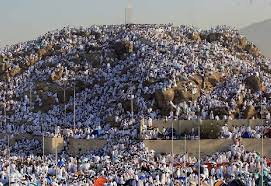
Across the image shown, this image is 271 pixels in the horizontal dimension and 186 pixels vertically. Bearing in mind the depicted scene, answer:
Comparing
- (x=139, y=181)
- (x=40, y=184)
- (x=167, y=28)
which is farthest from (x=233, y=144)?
(x=167, y=28)

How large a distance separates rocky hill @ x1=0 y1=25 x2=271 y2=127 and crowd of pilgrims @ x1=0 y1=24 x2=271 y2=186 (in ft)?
0.34

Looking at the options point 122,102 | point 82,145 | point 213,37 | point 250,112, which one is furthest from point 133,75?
point 213,37

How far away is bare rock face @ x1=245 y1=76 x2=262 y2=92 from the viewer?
178 feet

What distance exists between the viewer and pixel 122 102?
177 ft

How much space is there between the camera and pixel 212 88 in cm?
5516

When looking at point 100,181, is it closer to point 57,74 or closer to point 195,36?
point 57,74

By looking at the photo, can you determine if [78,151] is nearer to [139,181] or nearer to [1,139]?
[1,139]

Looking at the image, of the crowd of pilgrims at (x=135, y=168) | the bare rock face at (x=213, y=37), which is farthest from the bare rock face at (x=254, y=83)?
the bare rock face at (x=213, y=37)

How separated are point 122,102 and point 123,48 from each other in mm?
11809

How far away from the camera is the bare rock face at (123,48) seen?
6450 centimetres

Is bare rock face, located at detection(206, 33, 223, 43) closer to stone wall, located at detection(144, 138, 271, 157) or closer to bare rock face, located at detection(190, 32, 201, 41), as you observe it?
bare rock face, located at detection(190, 32, 201, 41)

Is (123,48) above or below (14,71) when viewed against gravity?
above

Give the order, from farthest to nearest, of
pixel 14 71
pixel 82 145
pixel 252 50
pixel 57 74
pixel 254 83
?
1. pixel 252 50
2. pixel 14 71
3. pixel 57 74
4. pixel 254 83
5. pixel 82 145

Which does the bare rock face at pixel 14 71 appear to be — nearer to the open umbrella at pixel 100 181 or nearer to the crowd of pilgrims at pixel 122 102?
the crowd of pilgrims at pixel 122 102
